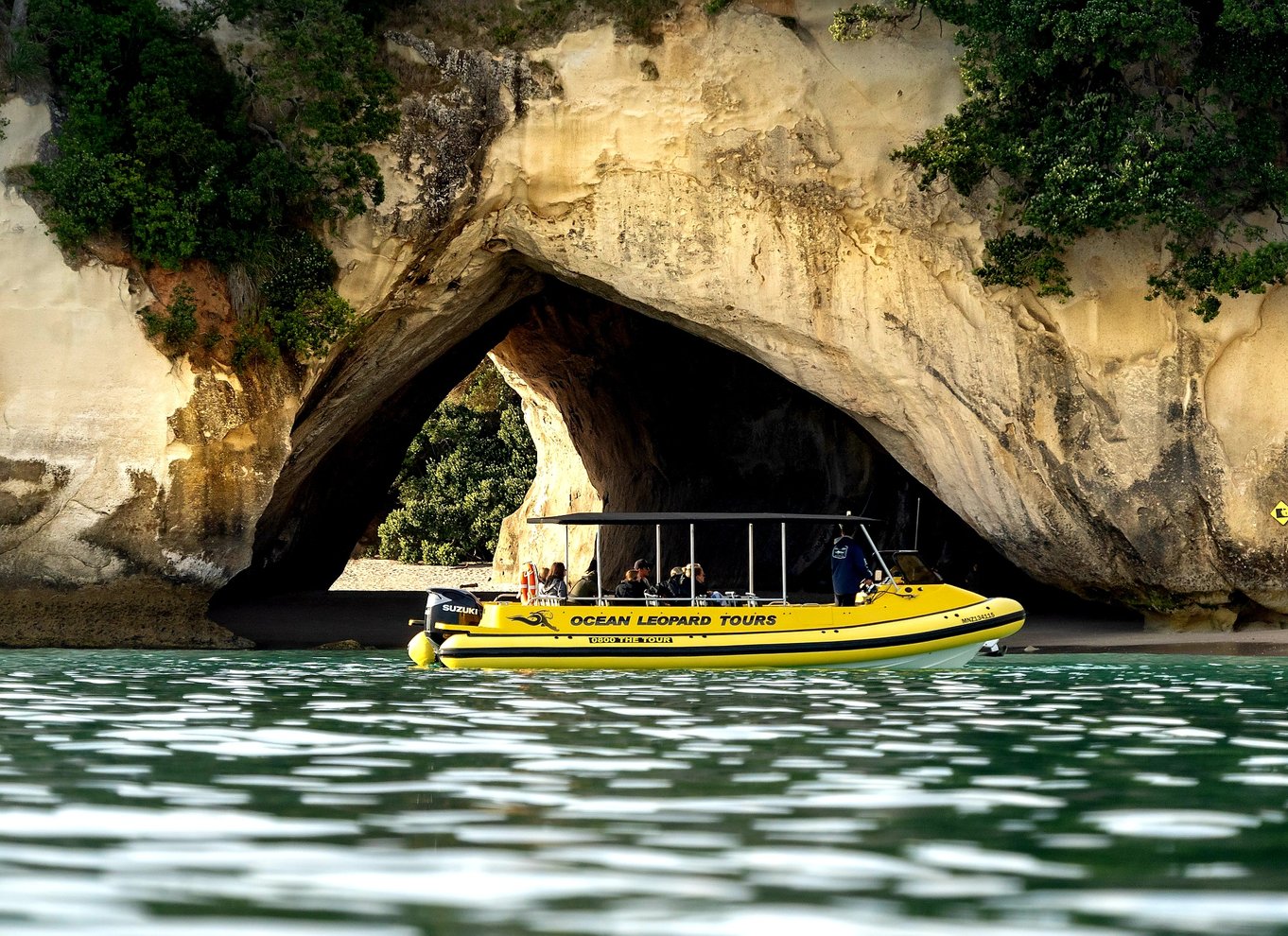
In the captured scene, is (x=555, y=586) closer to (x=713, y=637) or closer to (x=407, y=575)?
(x=713, y=637)

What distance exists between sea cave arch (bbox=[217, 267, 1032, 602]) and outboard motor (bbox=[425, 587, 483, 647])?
8079 millimetres

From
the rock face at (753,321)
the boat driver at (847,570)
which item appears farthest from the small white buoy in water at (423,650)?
the rock face at (753,321)

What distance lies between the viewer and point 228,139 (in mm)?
21281

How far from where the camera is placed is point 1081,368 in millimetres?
21266

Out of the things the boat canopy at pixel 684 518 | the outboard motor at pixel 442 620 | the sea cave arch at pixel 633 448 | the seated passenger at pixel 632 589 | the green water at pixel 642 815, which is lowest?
the green water at pixel 642 815

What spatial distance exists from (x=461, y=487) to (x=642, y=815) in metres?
42.7

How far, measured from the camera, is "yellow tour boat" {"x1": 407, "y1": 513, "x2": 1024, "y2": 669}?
1562cm

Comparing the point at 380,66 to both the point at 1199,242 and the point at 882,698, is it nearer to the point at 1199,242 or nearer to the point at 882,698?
the point at 1199,242

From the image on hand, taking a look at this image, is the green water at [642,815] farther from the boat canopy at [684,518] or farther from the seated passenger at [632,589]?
the seated passenger at [632,589]

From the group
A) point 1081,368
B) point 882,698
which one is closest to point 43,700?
point 882,698

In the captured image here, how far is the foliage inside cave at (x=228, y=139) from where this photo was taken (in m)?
20.3

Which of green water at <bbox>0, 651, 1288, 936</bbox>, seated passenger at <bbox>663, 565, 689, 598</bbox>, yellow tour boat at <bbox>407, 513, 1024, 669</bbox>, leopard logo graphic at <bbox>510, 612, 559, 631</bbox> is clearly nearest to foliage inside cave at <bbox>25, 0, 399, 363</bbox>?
seated passenger at <bbox>663, 565, 689, 598</bbox>

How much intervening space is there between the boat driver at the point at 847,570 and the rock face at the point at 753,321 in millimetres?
5179

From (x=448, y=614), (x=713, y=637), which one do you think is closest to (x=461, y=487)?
(x=448, y=614)
